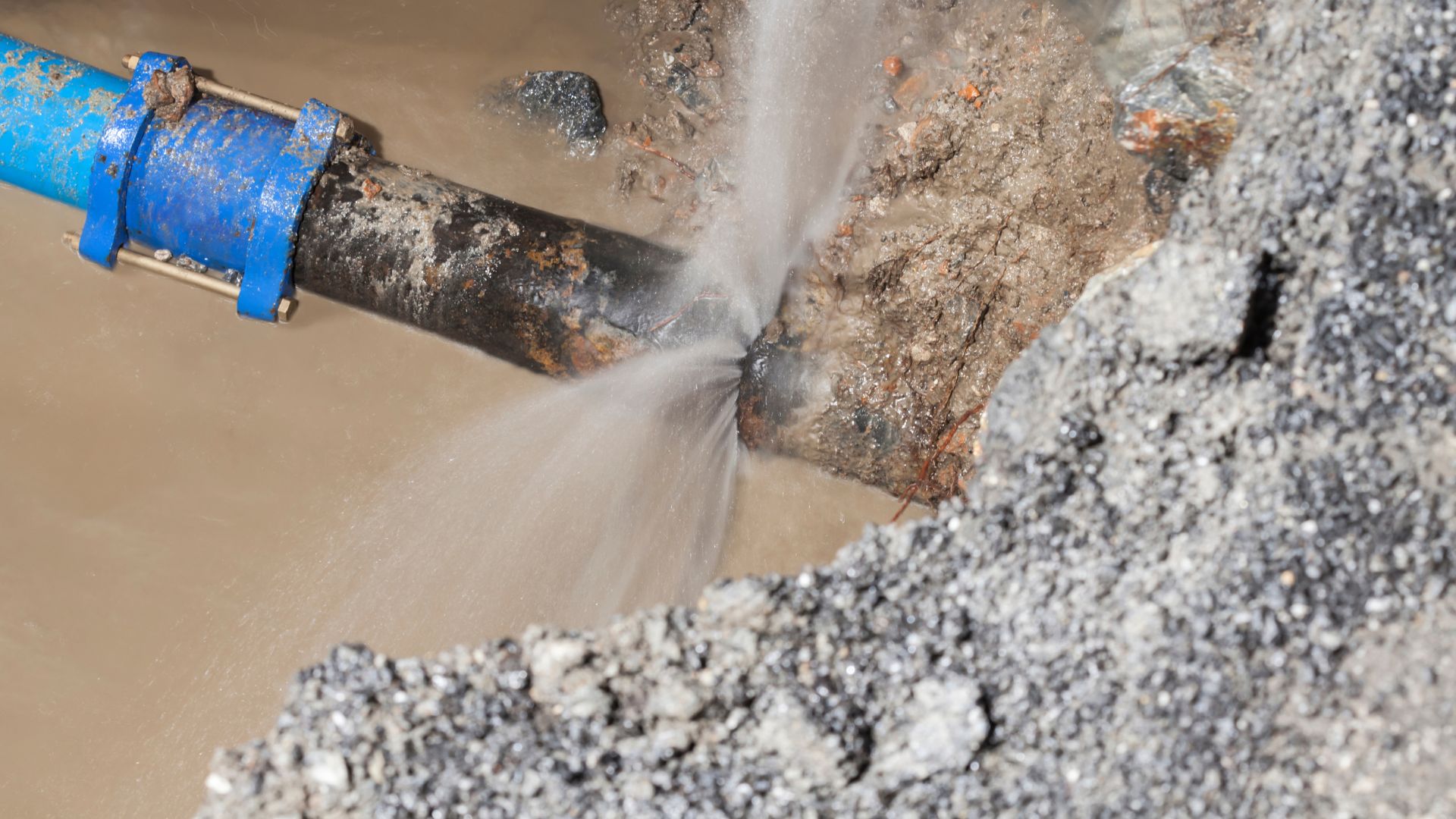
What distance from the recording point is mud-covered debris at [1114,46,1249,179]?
2.41m

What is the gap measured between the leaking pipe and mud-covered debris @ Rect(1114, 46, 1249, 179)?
4.28 feet

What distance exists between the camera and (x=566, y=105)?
12.8ft

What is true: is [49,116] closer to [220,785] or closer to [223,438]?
[223,438]

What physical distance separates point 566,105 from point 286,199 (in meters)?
1.23

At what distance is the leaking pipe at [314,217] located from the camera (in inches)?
118

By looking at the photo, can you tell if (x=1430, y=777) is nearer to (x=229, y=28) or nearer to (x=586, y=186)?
(x=586, y=186)

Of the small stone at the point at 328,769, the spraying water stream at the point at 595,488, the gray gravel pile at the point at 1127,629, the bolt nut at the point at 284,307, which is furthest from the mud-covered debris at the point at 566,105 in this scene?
the small stone at the point at 328,769

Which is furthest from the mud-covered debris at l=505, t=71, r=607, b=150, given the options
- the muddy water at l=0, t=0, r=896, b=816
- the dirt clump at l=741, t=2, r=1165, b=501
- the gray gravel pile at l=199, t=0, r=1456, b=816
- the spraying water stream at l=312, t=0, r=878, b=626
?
the gray gravel pile at l=199, t=0, r=1456, b=816

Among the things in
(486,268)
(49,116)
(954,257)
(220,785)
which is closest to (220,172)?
(49,116)

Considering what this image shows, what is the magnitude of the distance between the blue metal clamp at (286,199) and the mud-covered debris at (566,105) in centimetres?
96

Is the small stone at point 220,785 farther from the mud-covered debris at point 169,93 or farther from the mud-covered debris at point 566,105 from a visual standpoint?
the mud-covered debris at point 566,105

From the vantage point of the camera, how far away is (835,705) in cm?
167

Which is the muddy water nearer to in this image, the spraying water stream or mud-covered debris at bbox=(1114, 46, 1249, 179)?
the spraying water stream

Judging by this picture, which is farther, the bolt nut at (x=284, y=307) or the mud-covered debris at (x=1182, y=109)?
the bolt nut at (x=284, y=307)
